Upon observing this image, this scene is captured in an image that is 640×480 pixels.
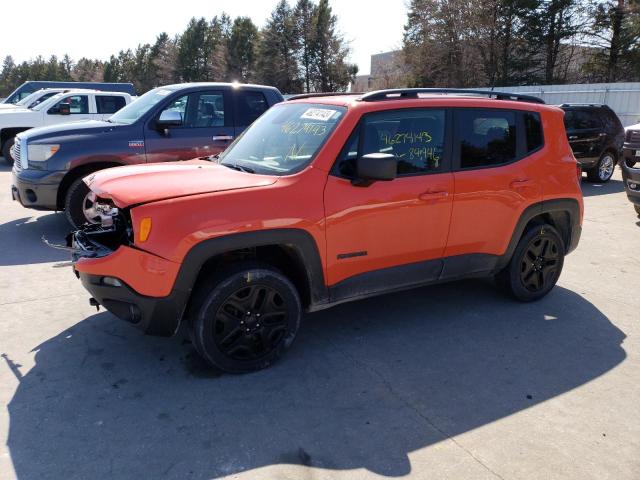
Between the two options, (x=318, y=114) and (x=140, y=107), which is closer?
(x=318, y=114)

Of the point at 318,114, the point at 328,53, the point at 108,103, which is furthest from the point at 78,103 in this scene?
the point at 328,53

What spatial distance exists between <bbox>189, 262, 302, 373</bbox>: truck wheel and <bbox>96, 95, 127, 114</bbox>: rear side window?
12.0 metres

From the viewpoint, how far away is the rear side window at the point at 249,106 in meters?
7.67

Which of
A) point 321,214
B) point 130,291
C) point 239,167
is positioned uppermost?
point 239,167

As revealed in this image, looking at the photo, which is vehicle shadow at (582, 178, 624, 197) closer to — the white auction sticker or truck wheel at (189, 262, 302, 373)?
the white auction sticker

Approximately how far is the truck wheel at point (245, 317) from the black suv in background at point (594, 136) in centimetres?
1007

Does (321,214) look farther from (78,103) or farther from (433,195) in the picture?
(78,103)

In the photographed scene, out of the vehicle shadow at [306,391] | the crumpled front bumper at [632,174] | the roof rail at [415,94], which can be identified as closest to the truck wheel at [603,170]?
the crumpled front bumper at [632,174]

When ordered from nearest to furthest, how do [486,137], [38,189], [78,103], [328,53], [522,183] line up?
[486,137], [522,183], [38,189], [78,103], [328,53]

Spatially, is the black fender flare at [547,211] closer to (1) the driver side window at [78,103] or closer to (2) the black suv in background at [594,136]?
(2) the black suv in background at [594,136]

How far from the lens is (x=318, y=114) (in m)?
4.04

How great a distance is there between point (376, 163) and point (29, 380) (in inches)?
104

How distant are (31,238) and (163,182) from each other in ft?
14.2

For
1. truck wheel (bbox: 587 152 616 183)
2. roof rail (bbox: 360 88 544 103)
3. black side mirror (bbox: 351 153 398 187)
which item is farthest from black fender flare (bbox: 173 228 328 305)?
truck wheel (bbox: 587 152 616 183)
